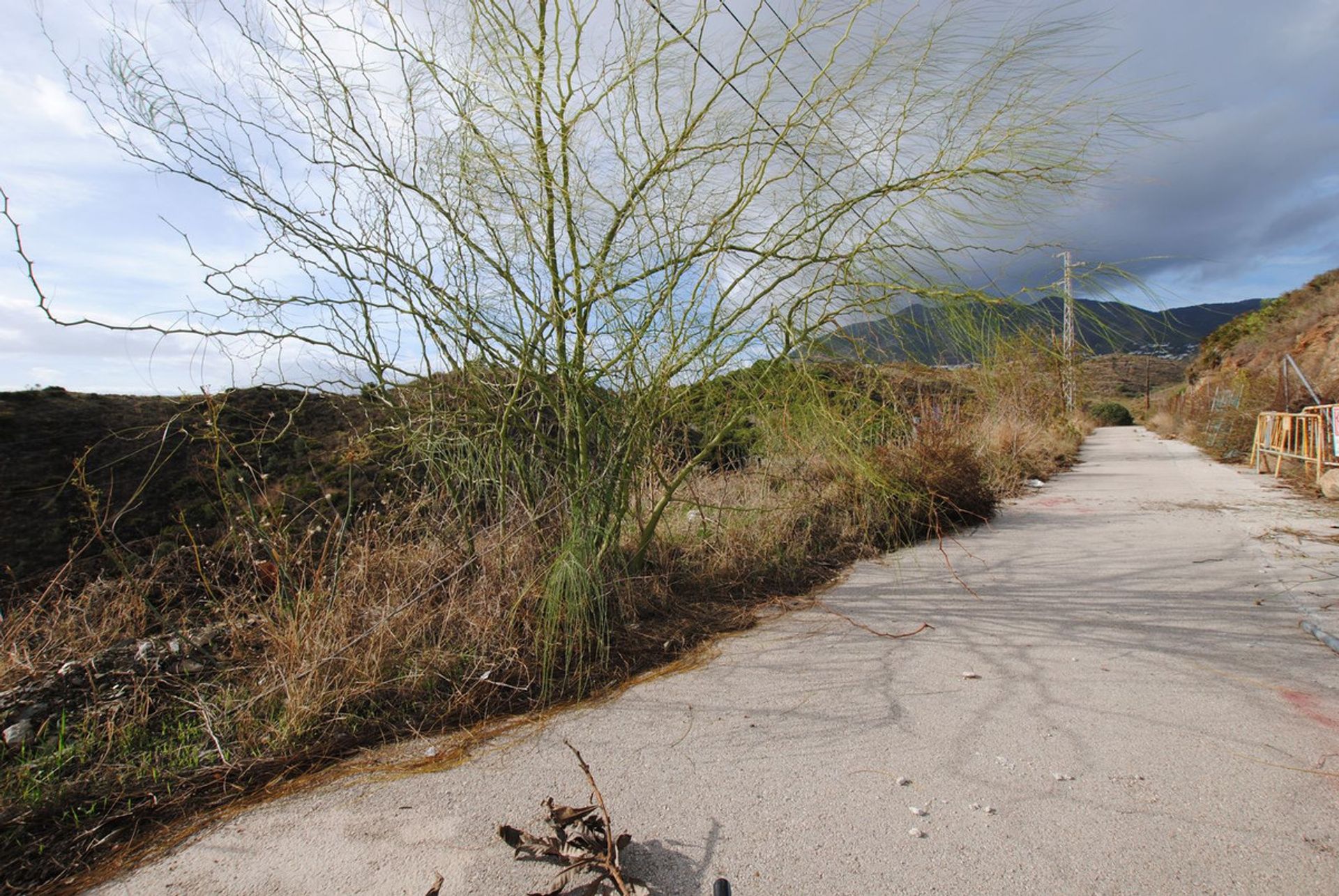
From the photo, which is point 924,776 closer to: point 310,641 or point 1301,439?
point 310,641

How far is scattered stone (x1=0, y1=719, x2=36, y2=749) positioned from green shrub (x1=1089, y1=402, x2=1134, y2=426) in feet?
139

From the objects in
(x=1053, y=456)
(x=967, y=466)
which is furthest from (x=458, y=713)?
(x=1053, y=456)

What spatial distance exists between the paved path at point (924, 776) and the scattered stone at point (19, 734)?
919 mm

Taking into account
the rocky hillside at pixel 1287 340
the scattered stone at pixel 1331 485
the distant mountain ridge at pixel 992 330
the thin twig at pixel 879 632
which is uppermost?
the rocky hillside at pixel 1287 340

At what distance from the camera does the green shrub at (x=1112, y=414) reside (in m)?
39.0

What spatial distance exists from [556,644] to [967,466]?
5260 mm

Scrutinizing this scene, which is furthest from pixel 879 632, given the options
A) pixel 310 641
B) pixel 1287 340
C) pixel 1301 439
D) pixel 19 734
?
pixel 1287 340

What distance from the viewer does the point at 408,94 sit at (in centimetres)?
343

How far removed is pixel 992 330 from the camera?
3.51 m

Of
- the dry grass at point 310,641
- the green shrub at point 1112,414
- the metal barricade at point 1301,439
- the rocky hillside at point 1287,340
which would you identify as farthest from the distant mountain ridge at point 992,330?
the green shrub at point 1112,414

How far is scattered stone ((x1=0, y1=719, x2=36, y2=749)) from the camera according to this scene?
91.0 inches

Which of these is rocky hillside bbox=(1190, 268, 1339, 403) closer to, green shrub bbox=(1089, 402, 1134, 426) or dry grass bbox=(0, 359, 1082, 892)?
green shrub bbox=(1089, 402, 1134, 426)

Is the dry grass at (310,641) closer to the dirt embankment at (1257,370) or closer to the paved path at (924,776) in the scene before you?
the paved path at (924,776)

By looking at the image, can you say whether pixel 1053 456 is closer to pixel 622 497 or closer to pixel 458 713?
pixel 622 497
